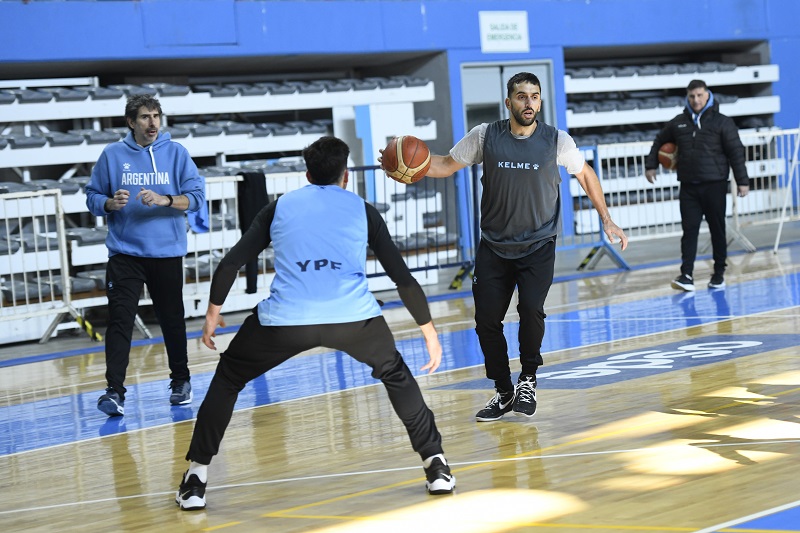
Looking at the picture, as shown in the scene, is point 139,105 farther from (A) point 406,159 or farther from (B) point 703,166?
(B) point 703,166

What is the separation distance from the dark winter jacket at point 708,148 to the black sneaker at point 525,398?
5782mm

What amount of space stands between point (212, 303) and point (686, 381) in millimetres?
3351

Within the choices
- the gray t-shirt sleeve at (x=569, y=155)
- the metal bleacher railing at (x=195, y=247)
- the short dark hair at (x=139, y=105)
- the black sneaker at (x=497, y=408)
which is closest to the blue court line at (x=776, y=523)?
the black sneaker at (x=497, y=408)

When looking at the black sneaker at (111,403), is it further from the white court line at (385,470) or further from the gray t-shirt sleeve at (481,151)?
the gray t-shirt sleeve at (481,151)

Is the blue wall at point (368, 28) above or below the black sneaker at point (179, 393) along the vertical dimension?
above

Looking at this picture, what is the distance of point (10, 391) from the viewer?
9.23 meters

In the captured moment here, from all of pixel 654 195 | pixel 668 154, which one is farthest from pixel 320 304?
pixel 654 195

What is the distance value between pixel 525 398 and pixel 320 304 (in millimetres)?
2032

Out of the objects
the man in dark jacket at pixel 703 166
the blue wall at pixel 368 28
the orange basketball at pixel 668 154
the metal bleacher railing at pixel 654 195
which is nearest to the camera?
the man in dark jacket at pixel 703 166

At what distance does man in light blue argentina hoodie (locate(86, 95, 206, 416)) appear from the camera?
7605mm

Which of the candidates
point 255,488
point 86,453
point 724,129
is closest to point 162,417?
point 86,453

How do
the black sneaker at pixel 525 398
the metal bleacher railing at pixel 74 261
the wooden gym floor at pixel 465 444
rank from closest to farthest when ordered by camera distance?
the wooden gym floor at pixel 465 444
the black sneaker at pixel 525 398
the metal bleacher railing at pixel 74 261

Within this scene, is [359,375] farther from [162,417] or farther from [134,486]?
[134,486]

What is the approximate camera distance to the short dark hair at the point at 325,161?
4.98 meters
